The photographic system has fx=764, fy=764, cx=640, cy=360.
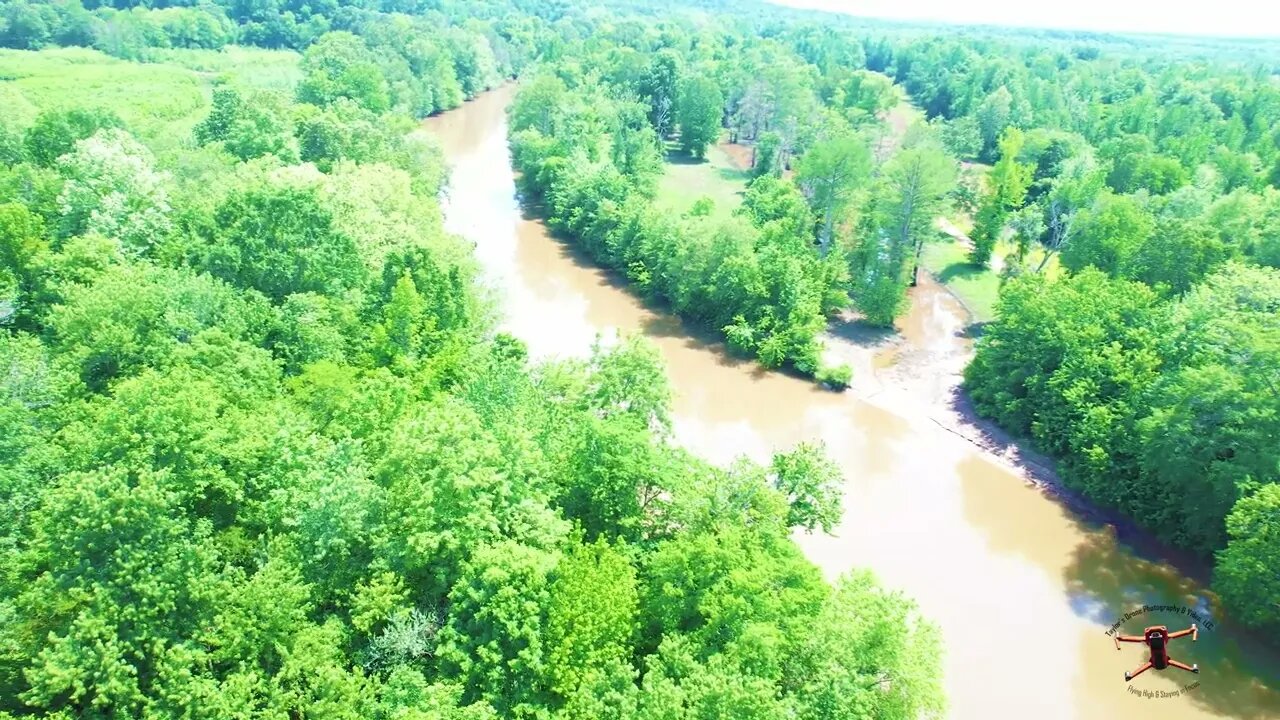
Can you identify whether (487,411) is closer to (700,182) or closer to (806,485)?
(806,485)

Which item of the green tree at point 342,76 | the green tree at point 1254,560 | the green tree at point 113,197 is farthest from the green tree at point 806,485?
the green tree at point 342,76

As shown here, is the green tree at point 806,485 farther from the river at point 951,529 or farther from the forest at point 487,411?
the river at point 951,529

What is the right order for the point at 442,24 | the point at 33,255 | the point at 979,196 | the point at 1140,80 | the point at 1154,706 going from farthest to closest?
the point at 442,24 < the point at 1140,80 < the point at 979,196 < the point at 33,255 < the point at 1154,706

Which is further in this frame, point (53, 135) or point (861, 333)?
point (861, 333)

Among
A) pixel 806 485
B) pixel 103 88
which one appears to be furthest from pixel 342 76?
pixel 806 485

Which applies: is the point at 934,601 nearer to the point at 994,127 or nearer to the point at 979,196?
the point at 979,196

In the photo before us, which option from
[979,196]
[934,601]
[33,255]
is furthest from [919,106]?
[33,255]
